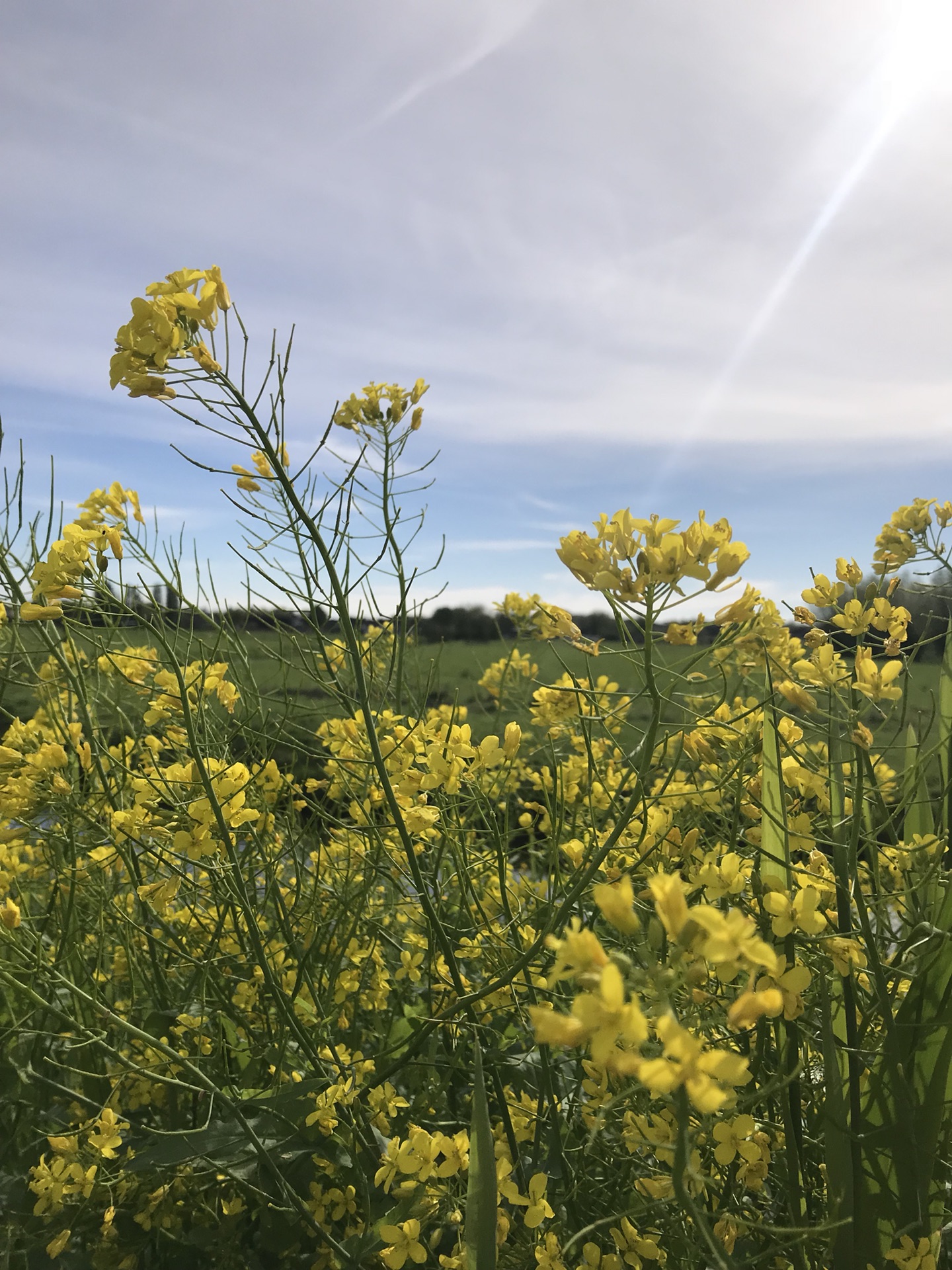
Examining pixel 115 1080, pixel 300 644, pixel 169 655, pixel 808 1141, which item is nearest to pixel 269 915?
pixel 115 1080

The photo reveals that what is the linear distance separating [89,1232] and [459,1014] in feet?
2.80

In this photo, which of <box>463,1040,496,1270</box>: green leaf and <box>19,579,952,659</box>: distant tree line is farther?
<box>19,579,952,659</box>: distant tree line

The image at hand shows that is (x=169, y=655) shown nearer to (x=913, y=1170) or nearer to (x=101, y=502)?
(x=101, y=502)

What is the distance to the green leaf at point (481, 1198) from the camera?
0.76 m

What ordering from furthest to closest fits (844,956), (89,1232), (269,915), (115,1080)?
(269,915), (115,1080), (89,1232), (844,956)

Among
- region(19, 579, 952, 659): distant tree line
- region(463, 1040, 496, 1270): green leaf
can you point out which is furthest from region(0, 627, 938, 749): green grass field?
region(463, 1040, 496, 1270): green leaf

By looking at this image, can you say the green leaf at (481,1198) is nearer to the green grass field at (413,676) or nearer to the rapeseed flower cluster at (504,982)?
the rapeseed flower cluster at (504,982)

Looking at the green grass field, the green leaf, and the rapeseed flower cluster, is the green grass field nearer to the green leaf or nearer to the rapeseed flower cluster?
the rapeseed flower cluster

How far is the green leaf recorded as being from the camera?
2.49ft

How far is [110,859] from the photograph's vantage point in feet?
4.65

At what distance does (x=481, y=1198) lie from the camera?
0.77 meters

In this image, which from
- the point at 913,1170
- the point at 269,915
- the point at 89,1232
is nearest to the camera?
the point at 913,1170

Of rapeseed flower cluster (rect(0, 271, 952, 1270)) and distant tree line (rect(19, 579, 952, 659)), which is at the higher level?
distant tree line (rect(19, 579, 952, 659))

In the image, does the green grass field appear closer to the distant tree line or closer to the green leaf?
the distant tree line
